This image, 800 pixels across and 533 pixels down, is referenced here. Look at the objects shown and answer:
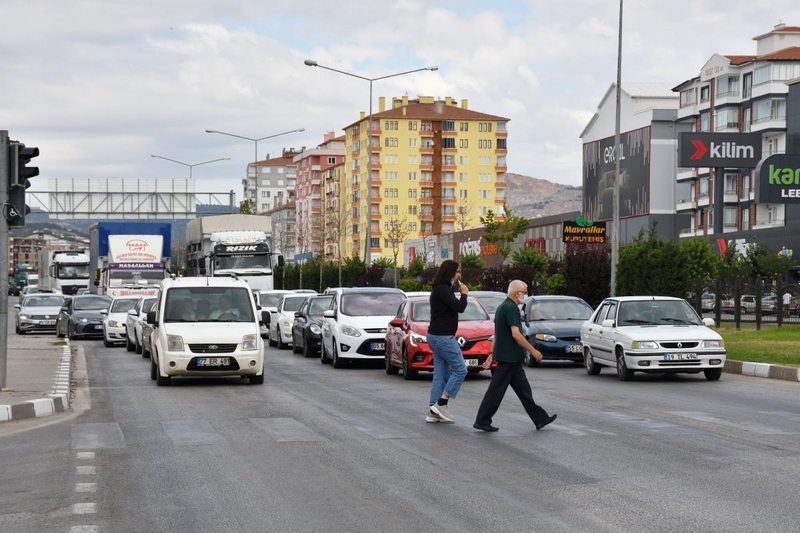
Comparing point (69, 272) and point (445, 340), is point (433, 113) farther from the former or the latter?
point (445, 340)

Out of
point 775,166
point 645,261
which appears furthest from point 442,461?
point 775,166

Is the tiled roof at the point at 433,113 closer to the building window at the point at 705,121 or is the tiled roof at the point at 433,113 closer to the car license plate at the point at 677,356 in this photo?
the building window at the point at 705,121

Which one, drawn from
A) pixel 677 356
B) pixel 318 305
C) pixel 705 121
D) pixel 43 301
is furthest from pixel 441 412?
pixel 705 121

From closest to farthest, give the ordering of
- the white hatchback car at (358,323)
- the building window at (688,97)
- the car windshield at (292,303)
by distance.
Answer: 1. the white hatchback car at (358,323)
2. the car windshield at (292,303)
3. the building window at (688,97)

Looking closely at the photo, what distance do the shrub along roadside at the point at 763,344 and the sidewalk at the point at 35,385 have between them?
1376 cm

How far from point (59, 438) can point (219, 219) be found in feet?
134

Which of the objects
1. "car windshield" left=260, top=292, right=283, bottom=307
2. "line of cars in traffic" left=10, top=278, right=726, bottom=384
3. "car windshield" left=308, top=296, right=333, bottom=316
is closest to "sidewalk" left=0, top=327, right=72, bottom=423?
"line of cars in traffic" left=10, top=278, right=726, bottom=384

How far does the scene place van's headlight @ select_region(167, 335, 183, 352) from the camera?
73.4 feet

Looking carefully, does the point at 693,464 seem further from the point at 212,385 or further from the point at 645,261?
the point at 645,261

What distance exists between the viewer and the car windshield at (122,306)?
42.6 metres

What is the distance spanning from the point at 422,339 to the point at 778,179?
91.9ft

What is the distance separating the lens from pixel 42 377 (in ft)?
75.3

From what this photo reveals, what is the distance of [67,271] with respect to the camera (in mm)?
79000

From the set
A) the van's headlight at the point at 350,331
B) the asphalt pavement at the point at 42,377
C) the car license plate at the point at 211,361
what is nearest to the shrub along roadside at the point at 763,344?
the asphalt pavement at the point at 42,377
